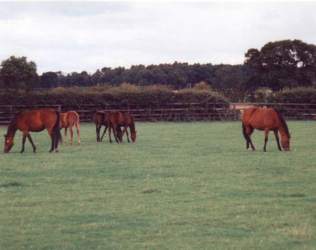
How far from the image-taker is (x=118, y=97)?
50688 millimetres

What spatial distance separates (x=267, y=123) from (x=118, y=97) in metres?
28.5

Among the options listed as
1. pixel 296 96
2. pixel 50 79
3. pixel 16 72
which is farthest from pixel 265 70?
pixel 50 79

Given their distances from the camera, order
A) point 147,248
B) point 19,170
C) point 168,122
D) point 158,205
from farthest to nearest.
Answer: point 168,122 → point 19,170 → point 158,205 → point 147,248

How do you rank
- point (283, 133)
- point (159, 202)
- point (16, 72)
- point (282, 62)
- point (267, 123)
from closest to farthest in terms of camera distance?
point (159, 202)
point (283, 133)
point (267, 123)
point (16, 72)
point (282, 62)

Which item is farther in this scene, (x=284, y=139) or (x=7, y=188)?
(x=284, y=139)

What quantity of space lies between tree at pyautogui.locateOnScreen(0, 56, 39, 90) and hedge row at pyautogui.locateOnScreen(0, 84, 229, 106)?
63.5 ft

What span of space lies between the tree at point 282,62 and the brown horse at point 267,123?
166ft

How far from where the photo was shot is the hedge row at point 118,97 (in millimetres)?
49344

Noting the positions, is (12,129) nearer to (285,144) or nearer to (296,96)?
(285,144)

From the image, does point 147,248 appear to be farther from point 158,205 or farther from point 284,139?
point 284,139

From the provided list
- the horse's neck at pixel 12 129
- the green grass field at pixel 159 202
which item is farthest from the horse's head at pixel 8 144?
the green grass field at pixel 159 202

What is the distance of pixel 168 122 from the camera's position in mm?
48969

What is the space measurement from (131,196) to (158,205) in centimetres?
114

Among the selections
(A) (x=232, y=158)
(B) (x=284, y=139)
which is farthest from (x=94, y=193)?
(B) (x=284, y=139)
